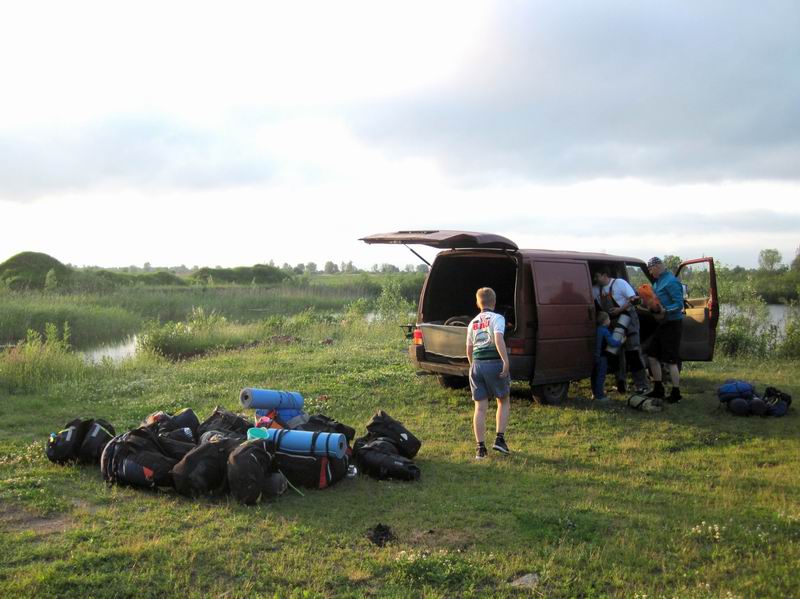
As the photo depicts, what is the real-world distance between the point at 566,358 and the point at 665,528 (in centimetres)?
390

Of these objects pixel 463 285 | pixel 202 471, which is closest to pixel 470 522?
pixel 202 471

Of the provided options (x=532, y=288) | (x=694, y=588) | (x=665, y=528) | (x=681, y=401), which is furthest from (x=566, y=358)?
(x=694, y=588)

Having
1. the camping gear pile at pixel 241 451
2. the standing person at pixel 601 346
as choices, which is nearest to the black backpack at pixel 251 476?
the camping gear pile at pixel 241 451

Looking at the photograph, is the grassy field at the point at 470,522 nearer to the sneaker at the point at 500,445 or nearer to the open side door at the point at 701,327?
the sneaker at the point at 500,445

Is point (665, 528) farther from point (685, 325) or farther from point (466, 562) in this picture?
point (685, 325)

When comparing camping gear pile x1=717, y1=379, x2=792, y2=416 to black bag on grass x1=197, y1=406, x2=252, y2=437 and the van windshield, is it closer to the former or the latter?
the van windshield

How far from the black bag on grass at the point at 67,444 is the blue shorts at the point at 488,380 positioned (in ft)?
11.6

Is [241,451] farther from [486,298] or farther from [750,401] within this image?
[750,401]

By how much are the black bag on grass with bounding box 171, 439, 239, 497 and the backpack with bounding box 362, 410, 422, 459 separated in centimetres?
152

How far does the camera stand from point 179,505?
4949 mm

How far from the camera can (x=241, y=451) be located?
199 inches

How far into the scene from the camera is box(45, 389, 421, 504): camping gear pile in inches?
199

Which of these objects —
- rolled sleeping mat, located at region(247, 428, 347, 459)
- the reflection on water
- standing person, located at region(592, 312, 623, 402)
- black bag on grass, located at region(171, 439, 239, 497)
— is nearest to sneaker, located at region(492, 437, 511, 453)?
rolled sleeping mat, located at region(247, 428, 347, 459)

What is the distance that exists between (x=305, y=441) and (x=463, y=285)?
4935mm
